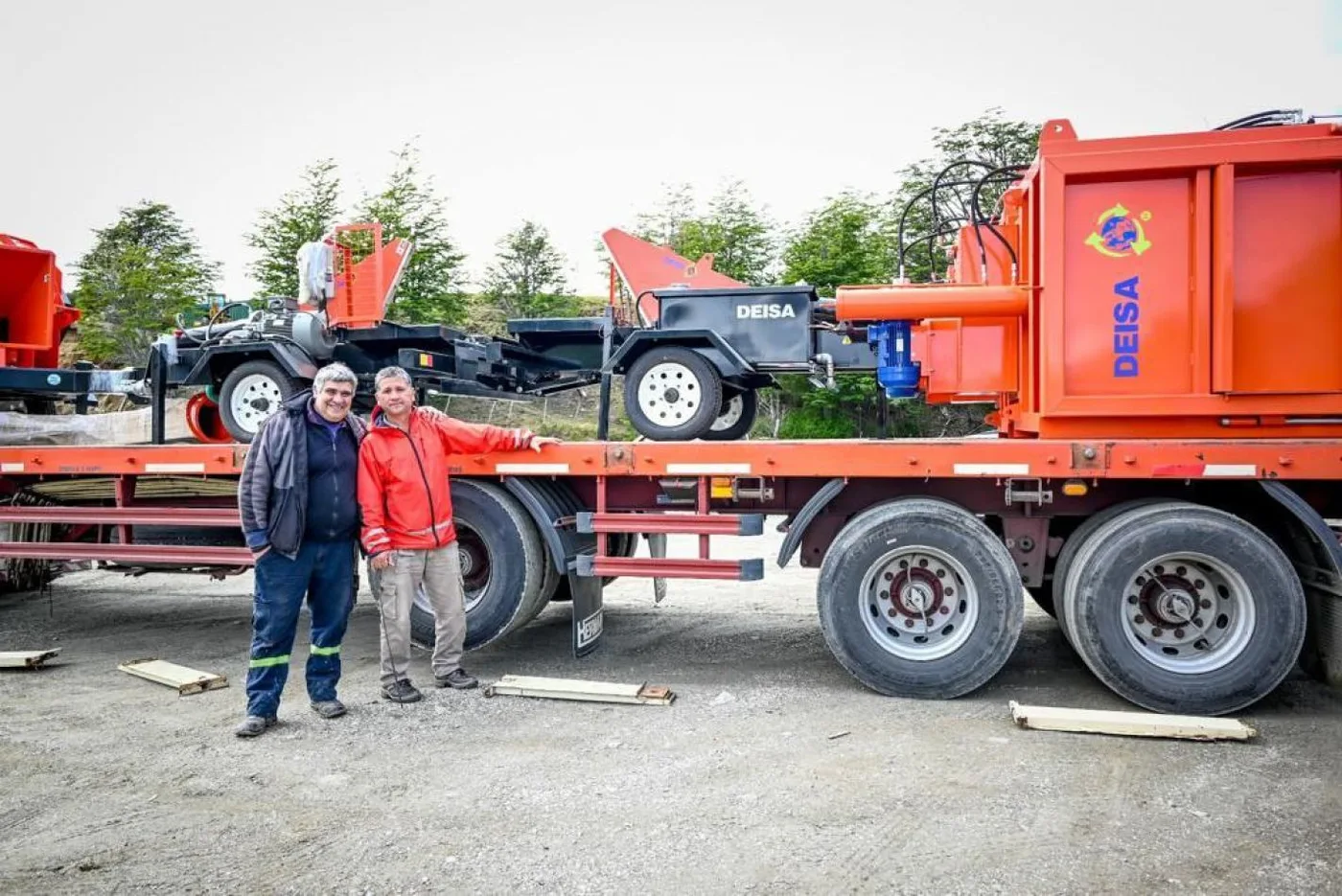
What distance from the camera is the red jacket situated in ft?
15.4

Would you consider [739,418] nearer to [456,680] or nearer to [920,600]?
[920,600]

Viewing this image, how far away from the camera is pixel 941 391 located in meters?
5.62

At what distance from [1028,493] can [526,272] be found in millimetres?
22832

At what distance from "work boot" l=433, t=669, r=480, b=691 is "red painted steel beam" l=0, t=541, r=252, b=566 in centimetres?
154

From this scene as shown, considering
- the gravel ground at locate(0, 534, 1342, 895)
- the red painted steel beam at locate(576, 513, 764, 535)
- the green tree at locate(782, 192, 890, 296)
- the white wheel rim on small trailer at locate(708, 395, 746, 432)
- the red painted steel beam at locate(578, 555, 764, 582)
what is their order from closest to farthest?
the gravel ground at locate(0, 534, 1342, 895)
the red painted steel beam at locate(578, 555, 764, 582)
the red painted steel beam at locate(576, 513, 764, 535)
the white wheel rim on small trailer at locate(708, 395, 746, 432)
the green tree at locate(782, 192, 890, 296)

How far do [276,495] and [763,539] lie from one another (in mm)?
6994

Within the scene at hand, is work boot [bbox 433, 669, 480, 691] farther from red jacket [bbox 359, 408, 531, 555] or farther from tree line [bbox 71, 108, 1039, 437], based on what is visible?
tree line [bbox 71, 108, 1039, 437]

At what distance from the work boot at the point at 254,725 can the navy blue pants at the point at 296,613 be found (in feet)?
0.10

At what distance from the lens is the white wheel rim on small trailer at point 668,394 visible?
7.00 metres

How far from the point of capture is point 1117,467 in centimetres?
440

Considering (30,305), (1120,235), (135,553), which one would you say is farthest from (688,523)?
(30,305)

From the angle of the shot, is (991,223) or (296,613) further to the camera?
(991,223)

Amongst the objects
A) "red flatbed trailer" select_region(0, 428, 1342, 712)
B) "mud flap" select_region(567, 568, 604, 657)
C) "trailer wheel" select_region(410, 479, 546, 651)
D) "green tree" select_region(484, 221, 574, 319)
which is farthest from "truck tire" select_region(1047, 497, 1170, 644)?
"green tree" select_region(484, 221, 574, 319)

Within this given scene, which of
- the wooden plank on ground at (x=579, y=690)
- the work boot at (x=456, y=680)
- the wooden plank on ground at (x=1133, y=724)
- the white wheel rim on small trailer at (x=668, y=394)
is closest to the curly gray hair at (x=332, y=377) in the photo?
the work boot at (x=456, y=680)
